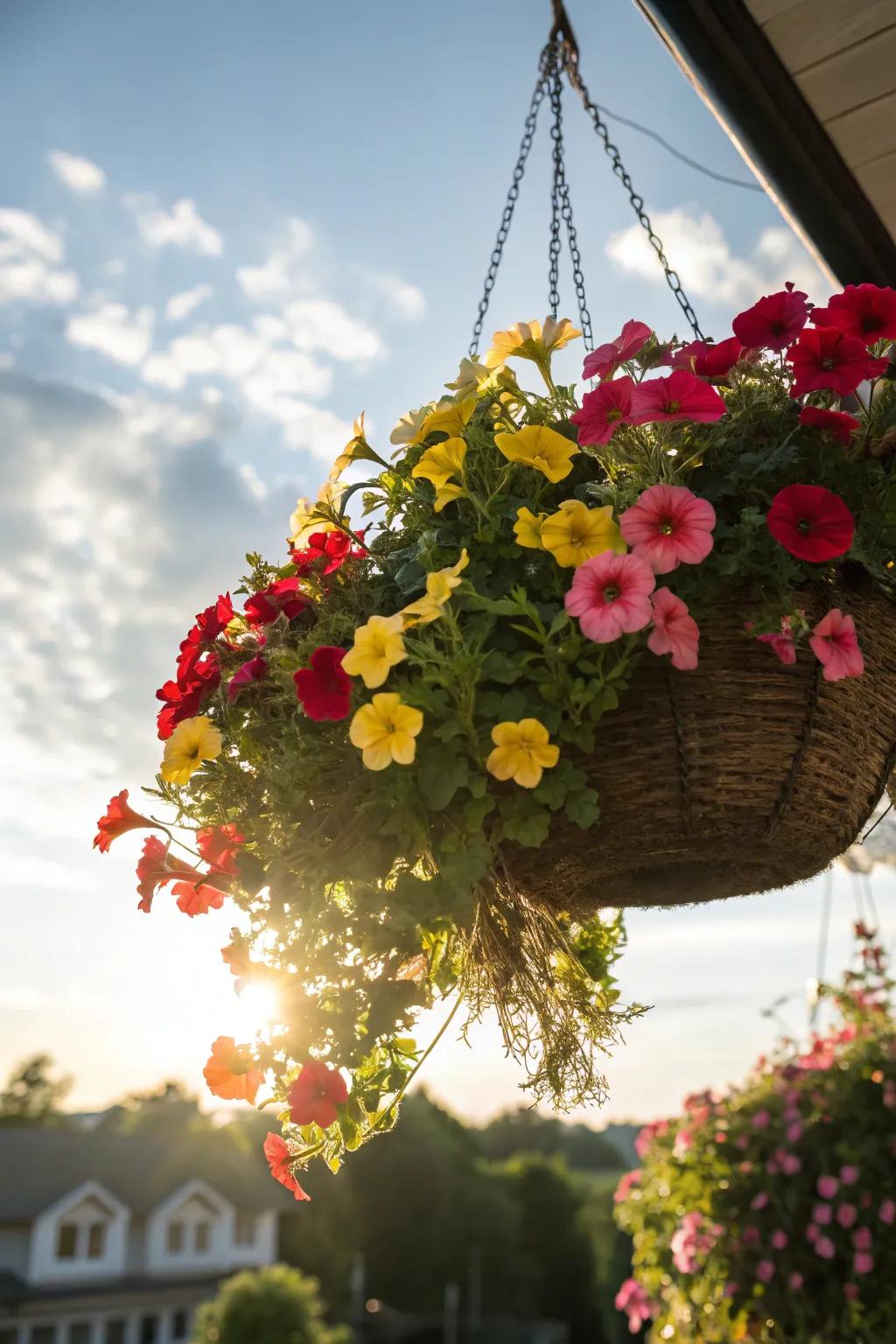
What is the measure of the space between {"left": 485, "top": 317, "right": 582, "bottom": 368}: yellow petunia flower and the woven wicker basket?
0.35 m

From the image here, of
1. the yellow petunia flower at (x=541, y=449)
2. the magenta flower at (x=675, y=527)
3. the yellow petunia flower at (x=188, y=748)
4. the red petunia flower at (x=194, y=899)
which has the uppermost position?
the yellow petunia flower at (x=541, y=449)

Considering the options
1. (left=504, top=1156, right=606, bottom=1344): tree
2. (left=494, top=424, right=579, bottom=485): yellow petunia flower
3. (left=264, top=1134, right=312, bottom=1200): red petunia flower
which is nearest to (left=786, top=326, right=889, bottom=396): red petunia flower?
(left=494, top=424, right=579, bottom=485): yellow petunia flower

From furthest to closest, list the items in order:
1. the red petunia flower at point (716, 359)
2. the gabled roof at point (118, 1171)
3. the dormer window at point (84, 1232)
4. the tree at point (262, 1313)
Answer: the gabled roof at point (118, 1171), the dormer window at point (84, 1232), the tree at point (262, 1313), the red petunia flower at point (716, 359)

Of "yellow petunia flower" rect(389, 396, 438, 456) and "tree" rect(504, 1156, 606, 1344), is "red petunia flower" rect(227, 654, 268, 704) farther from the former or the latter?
"tree" rect(504, 1156, 606, 1344)

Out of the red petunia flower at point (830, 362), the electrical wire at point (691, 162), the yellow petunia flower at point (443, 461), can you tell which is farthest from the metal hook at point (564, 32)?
the yellow petunia flower at point (443, 461)

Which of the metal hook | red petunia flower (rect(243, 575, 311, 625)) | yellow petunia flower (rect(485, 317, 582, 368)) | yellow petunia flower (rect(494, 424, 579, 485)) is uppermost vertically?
the metal hook

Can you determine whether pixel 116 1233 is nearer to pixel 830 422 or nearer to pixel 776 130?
pixel 776 130

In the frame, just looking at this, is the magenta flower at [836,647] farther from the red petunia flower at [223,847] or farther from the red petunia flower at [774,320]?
the red petunia flower at [223,847]

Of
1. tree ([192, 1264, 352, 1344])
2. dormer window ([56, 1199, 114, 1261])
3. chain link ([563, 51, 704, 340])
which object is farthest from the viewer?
dormer window ([56, 1199, 114, 1261])

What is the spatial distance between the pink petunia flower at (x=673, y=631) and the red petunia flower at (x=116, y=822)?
0.57 metres

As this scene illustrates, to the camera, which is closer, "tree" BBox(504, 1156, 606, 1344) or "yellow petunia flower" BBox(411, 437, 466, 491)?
"yellow petunia flower" BBox(411, 437, 466, 491)

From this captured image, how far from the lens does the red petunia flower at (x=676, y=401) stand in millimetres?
883

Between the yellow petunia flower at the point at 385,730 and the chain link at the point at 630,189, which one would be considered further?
the chain link at the point at 630,189

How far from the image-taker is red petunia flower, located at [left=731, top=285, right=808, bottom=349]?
3.35ft
